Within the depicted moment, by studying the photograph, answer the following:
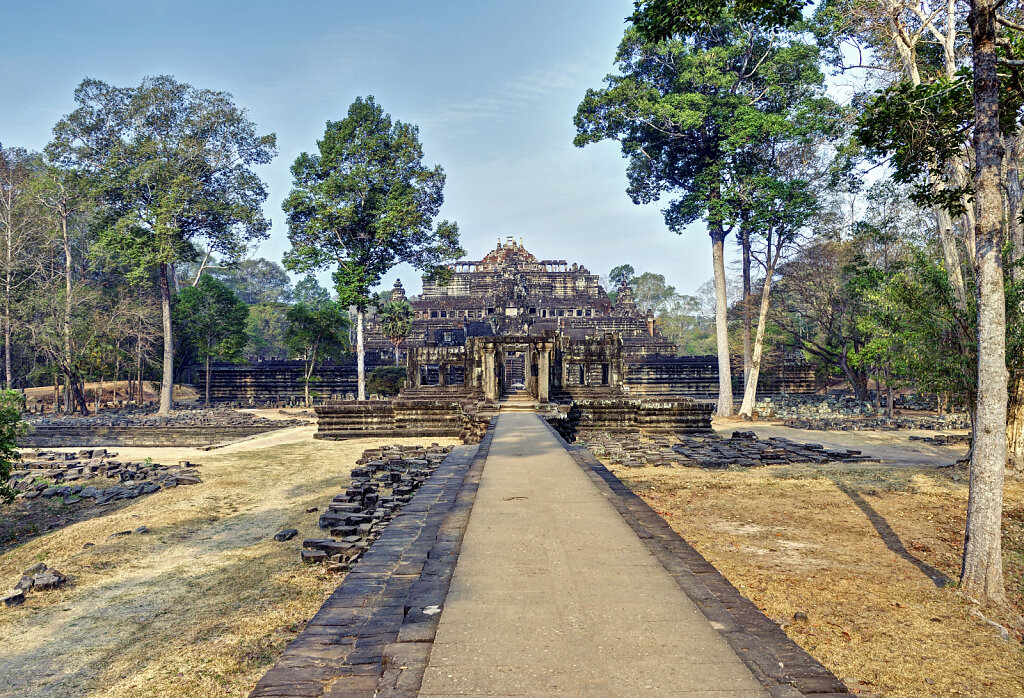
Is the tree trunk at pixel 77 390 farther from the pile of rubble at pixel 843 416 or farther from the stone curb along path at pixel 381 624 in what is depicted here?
the pile of rubble at pixel 843 416

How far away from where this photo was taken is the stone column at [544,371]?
1905cm

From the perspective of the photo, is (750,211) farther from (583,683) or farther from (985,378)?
(583,683)

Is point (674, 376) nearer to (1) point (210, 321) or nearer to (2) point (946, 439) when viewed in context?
(2) point (946, 439)

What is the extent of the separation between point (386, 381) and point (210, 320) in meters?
10.9

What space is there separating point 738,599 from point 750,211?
2188 cm

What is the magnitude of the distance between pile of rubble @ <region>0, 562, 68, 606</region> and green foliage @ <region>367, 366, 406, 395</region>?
25.6 m

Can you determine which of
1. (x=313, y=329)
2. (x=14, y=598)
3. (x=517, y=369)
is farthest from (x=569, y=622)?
(x=517, y=369)

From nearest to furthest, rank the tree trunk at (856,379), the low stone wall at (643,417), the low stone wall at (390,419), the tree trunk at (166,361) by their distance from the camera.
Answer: the low stone wall at (643,417) → the low stone wall at (390,419) → the tree trunk at (856,379) → the tree trunk at (166,361)

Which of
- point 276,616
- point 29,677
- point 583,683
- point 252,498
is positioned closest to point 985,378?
point 583,683

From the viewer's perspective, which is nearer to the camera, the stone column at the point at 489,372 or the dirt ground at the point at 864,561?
the dirt ground at the point at 864,561

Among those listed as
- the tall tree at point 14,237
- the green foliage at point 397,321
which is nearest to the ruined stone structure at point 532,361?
the green foliage at point 397,321

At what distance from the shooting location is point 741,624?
3.46 m

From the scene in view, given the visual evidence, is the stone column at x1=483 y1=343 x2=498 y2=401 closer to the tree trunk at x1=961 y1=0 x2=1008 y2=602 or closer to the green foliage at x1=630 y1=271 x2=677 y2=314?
the tree trunk at x1=961 y1=0 x2=1008 y2=602

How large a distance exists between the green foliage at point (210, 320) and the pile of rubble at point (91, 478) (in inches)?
695
